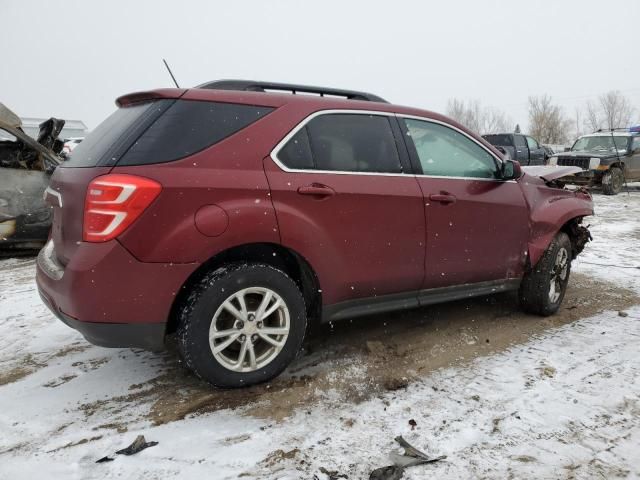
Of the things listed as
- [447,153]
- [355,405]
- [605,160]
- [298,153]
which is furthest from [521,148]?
[355,405]

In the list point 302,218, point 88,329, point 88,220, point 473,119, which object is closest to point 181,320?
point 88,329

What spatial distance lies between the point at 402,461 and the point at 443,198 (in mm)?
1837

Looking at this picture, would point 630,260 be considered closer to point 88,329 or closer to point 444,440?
point 444,440

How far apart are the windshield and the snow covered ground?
1342 cm

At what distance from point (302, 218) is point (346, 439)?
1.20 metres

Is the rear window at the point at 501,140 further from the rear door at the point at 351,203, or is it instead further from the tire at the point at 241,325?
the tire at the point at 241,325

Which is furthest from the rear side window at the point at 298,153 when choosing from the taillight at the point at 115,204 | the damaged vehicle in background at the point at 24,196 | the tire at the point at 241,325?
the damaged vehicle in background at the point at 24,196

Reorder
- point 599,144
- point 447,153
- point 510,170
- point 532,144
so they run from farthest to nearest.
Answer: point 532,144 → point 599,144 → point 510,170 → point 447,153

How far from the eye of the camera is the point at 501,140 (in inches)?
752

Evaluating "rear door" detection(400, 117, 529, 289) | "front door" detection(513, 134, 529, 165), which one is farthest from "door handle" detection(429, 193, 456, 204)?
"front door" detection(513, 134, 529, 165)

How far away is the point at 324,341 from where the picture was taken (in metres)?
3.70

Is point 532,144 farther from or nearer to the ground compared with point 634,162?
farther from the ground

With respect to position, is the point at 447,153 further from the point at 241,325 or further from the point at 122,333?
the point at 122,333

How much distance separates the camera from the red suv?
8.17 ft
